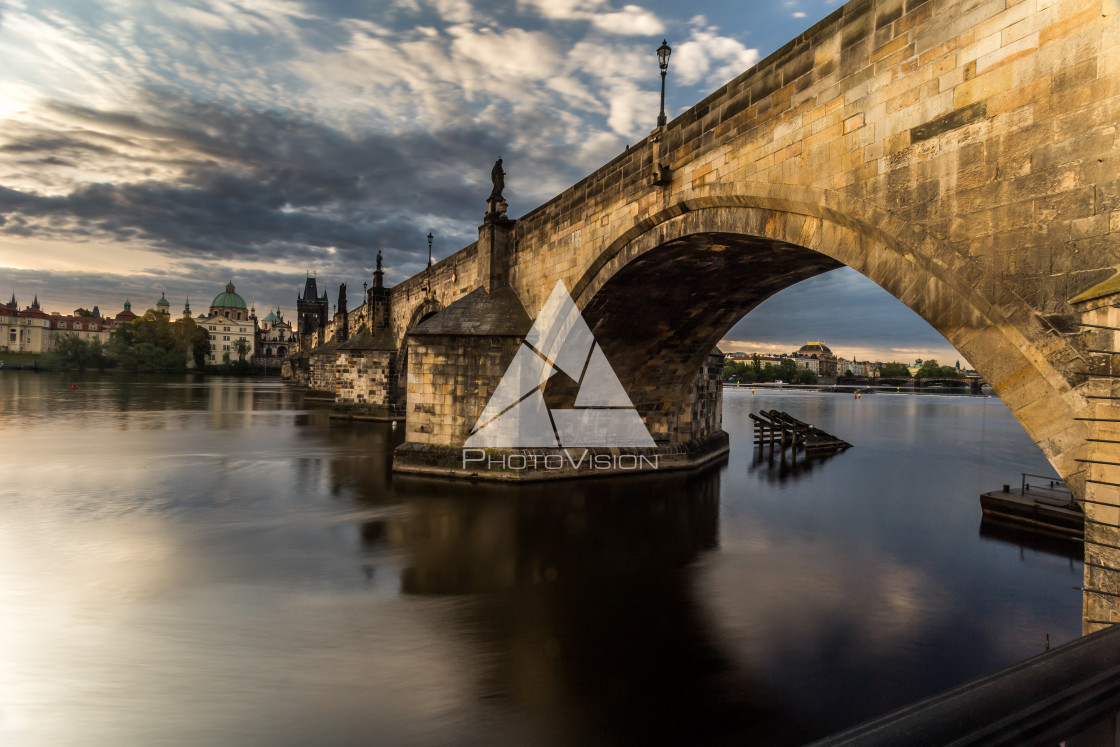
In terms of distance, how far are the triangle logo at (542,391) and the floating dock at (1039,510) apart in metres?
7.41

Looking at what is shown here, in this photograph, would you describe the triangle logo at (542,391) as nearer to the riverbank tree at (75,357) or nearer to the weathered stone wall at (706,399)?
the weathered stone wall at (706,399)

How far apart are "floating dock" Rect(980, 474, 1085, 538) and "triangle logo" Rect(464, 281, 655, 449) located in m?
7.41

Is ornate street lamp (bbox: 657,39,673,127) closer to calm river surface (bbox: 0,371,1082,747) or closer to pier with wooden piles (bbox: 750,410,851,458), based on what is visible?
calm river surface (bbox: 0,371,1082,747)

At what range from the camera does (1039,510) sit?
9258 mm

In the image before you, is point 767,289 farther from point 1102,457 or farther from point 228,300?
point 228,300

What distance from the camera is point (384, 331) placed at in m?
27.2

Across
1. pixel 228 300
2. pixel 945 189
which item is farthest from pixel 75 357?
pixel 945 189

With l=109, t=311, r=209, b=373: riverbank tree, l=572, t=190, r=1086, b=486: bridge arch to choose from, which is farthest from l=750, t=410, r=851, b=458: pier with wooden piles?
l=109, t=311, r=209, b=373: riverbank tree

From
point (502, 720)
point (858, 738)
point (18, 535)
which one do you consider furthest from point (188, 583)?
point (858, 738)

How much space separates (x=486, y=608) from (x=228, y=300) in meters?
129

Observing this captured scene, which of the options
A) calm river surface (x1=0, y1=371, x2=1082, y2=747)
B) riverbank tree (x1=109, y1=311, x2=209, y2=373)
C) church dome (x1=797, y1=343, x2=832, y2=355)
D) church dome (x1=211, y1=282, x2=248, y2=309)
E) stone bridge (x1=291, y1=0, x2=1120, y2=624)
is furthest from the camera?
church dome (x1=797, y1=343, x2=832, y2=355)

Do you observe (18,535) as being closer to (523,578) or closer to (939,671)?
(523,578)

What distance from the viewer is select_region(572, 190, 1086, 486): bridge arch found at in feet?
11.9

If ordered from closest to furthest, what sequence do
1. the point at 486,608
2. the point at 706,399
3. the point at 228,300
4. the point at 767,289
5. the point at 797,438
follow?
the point at 486,608 < the point at 767,289 < the point at 706,399 < the point at 797,438 < the point at 228,300
